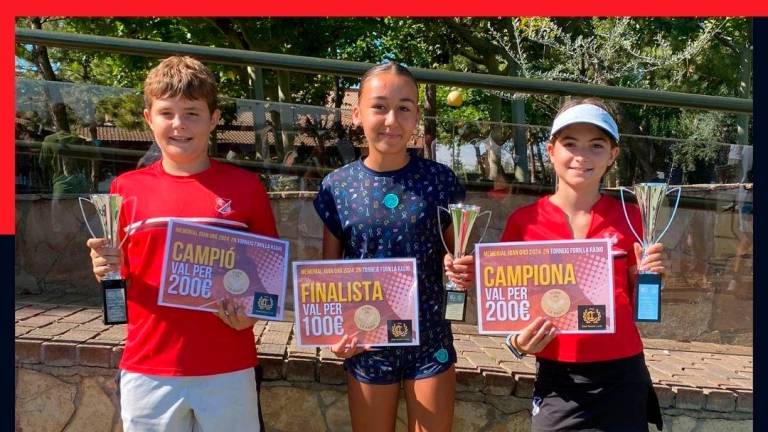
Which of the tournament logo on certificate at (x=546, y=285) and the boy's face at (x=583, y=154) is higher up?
the boy's face at (x=583, y=154)

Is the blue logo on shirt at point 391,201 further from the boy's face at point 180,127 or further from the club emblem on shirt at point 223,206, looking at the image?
the boy's face at point 180,127

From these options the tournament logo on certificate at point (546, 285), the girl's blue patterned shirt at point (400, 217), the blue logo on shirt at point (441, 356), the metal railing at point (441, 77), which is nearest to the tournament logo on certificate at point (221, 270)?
the girl's blue patterned shirt at point (400, 217)

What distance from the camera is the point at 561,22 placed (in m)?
13.3

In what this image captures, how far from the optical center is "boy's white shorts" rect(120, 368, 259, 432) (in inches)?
96.7

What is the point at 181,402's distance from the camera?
245 centimetres

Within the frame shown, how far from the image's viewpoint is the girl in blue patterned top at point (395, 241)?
8.43 feet

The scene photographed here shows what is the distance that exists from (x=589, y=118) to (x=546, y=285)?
2.16ft

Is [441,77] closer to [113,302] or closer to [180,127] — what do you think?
[180,127]

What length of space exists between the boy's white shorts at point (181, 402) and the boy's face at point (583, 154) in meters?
1.50

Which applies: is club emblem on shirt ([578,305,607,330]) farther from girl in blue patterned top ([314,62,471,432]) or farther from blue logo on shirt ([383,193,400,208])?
blue logo on shirt ([383,193,400,208])

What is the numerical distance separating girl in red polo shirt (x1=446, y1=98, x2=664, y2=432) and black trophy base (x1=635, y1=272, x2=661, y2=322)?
4 centimetres

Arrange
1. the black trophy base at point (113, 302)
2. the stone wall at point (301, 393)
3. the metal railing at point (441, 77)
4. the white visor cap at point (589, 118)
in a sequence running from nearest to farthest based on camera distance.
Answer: the black trophy base at point (113, 302) → the white visor cap at point (589, 118) → the stone wall at point (301, 393) → the metal railing at point (441, 77)

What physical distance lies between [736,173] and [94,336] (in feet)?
13.1

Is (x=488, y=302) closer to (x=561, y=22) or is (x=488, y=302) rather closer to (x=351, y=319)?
(x=351, y=319)
